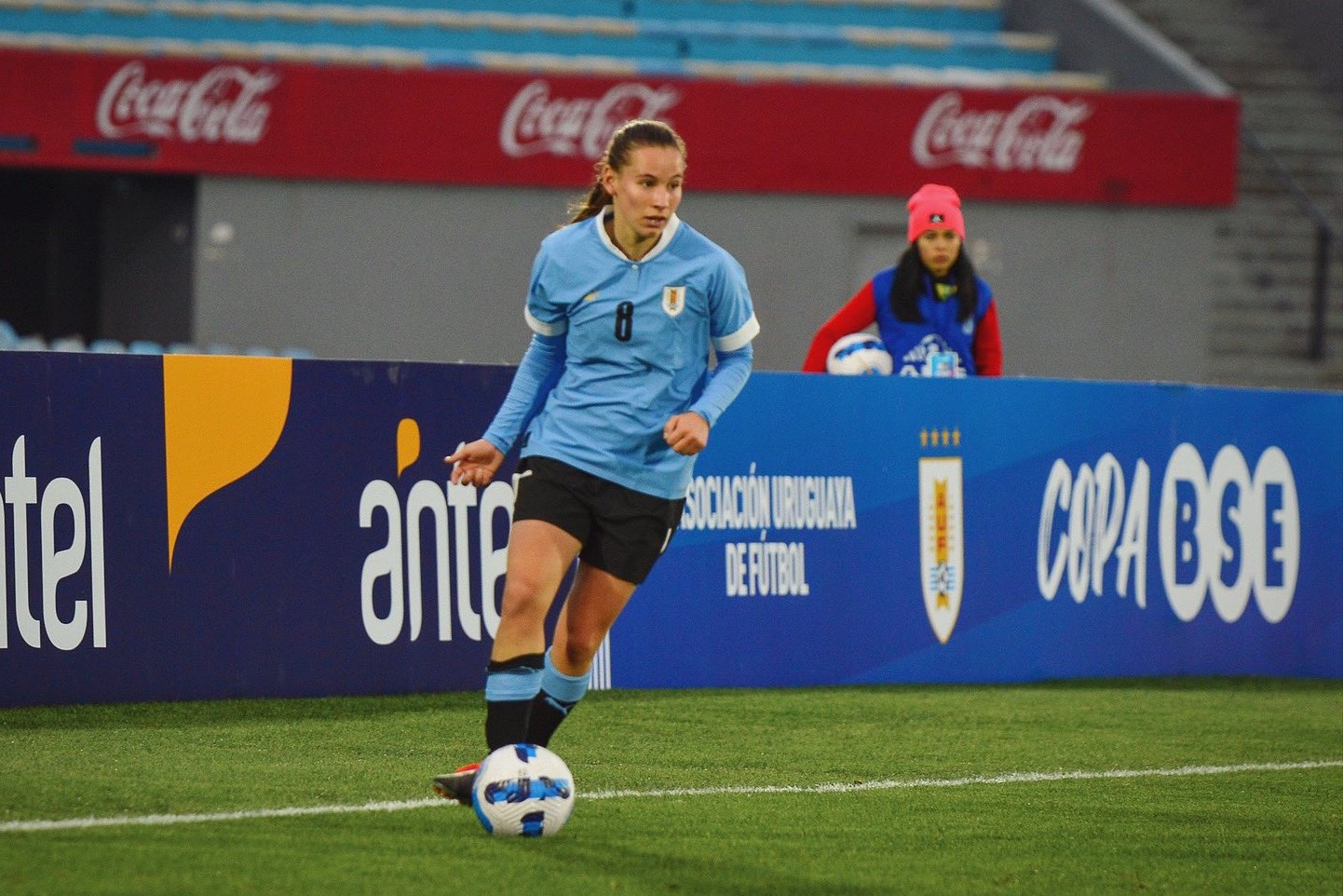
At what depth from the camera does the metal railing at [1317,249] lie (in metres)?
18.2

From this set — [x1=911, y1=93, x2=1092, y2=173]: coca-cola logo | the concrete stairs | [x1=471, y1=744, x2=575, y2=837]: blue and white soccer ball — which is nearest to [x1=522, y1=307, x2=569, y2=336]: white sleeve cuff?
[x1=471, y1=744, x2=575, y2=837]: blue and white soccer ball

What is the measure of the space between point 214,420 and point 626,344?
9.24 feet

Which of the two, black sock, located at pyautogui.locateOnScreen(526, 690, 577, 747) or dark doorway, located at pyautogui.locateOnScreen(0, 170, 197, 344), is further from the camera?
dark doorway, located at pyautogui.locateOnScreen(0, 170, 197, 344)

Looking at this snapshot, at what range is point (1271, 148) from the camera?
20266mm

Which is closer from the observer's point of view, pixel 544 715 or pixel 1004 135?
pixel 544 715

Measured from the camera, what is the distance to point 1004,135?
17.8 m

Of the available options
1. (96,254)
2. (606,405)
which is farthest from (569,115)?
(606,405)

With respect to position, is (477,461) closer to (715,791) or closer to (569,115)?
(715,791)

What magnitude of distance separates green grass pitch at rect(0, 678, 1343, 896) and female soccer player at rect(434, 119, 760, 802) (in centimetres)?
50

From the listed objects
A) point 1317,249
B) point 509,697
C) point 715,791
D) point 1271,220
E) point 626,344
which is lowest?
point 715,791

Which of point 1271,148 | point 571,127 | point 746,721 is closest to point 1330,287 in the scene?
point 1271,148

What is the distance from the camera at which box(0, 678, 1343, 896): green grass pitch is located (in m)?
4.76

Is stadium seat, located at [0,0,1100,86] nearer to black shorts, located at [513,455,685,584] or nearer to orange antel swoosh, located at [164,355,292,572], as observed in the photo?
orange antel swoosh, located at [164,355,292,572]

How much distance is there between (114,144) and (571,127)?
370cm
